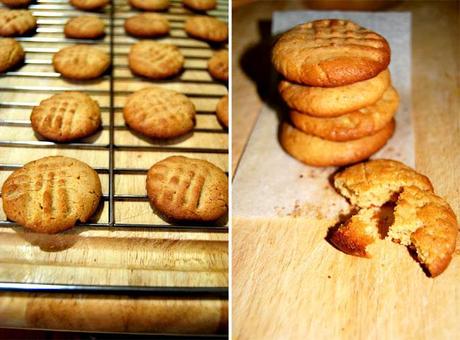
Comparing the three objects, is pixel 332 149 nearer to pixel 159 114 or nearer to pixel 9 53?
pixel 159 114

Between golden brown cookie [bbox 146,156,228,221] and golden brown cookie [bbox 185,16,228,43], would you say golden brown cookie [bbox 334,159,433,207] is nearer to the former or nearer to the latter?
golden brown cookie [bbox 146,156,228,221]

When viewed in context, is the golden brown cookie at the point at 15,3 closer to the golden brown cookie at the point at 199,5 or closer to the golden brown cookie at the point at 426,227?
the golden brown cookie at the point at 199,5

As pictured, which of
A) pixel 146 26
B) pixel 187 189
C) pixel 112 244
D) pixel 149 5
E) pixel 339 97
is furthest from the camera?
pixel 149 5

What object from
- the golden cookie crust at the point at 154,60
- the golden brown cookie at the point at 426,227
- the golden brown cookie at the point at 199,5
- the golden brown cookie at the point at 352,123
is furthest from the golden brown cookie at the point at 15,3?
the golden brown cookie at the point at 426,227

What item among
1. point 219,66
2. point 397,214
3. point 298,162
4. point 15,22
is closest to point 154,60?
point 219,66

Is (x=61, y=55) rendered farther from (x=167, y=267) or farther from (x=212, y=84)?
(x=167, y=267)

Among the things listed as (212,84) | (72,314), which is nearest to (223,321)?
(72,314)
